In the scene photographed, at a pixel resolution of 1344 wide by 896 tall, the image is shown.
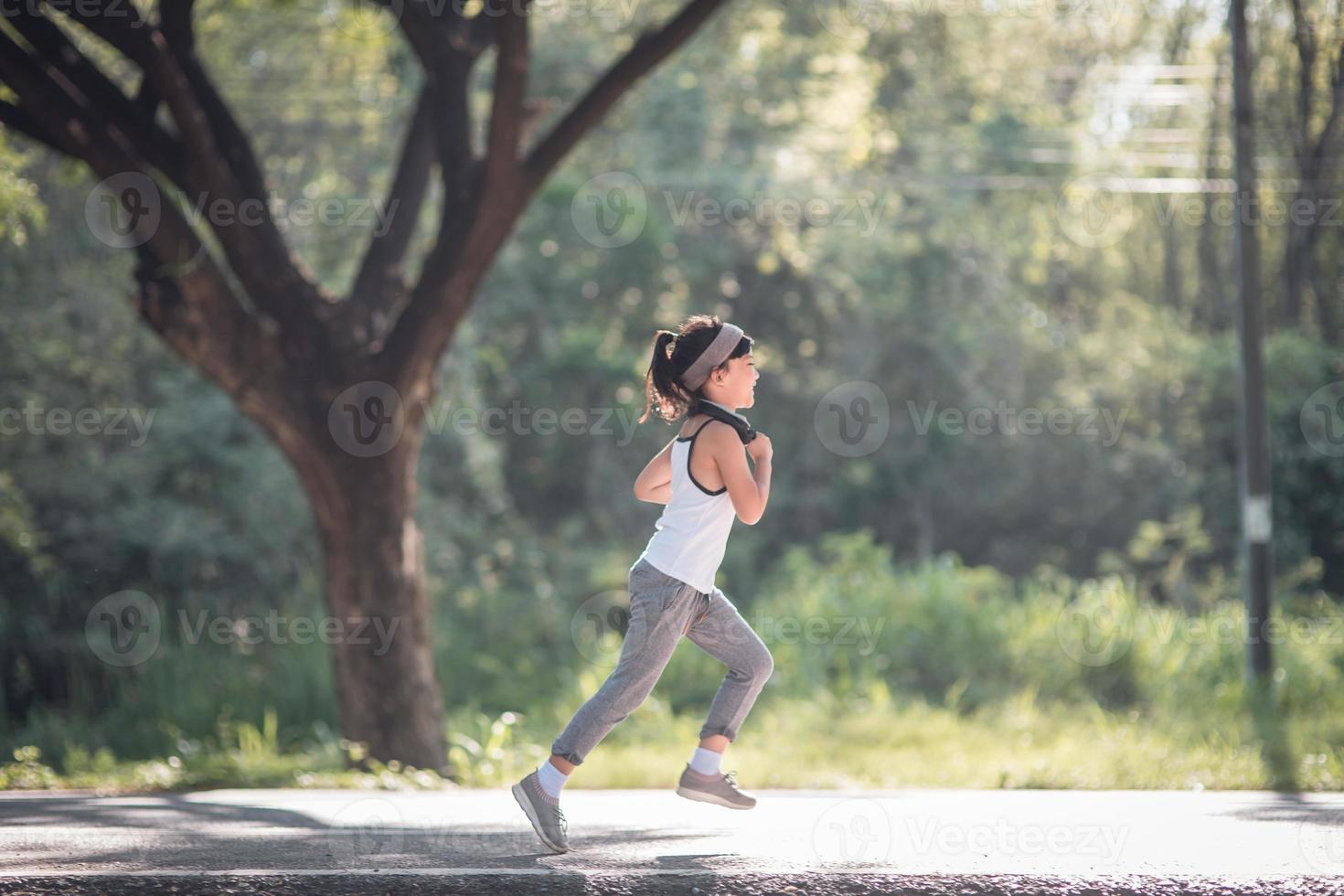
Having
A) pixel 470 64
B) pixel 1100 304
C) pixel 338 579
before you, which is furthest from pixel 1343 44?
pixel 338 579

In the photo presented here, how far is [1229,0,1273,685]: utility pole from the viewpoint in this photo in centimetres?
1116

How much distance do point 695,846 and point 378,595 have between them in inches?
182

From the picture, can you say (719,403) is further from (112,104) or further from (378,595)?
(112,104)

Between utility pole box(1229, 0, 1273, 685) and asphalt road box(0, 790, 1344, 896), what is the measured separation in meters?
4.35

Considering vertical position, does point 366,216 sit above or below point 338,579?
above

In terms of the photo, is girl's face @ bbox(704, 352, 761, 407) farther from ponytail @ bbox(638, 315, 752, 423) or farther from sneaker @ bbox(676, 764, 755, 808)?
sneaker @ bbox(676, 764, 755, 808)

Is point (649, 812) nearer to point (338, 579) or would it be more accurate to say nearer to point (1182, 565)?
point (338, 579)

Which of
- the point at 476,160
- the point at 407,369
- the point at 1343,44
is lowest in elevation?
the point at 407,369

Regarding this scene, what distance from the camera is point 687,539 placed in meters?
5.00

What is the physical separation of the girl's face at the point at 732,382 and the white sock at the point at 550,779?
142 cm

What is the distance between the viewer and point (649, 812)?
643 centimetres

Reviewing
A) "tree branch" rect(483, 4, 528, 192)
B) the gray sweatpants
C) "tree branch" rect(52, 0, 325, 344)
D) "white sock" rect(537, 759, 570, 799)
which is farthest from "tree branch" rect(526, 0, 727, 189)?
"white sock" rect(537, 759, 570, 799)

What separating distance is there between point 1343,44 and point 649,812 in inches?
683

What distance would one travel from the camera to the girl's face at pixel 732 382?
5086mm
